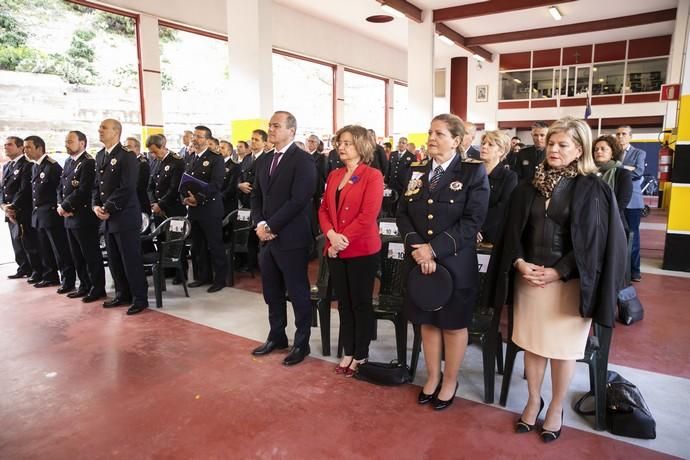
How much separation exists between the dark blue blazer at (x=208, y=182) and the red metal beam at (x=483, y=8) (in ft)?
26.8

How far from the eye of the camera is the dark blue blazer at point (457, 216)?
2383 millimetres

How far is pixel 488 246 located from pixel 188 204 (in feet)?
9.99

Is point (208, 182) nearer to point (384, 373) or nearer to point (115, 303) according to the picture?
point (115, 303)

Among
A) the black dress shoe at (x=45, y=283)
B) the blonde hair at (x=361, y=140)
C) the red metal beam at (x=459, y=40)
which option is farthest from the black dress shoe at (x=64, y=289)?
the red metal beam at (x=459, y=40)

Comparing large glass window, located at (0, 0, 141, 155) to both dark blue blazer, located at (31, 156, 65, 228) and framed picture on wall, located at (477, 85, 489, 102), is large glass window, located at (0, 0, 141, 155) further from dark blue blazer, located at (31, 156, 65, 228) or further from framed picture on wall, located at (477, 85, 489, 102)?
framed picture on wall, located at (477, 85, 489, 102)

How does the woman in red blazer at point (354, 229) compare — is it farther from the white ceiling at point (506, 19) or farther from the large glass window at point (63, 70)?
the white ceiling at point (506, 19)

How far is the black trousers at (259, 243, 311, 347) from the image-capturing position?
314 centimetres

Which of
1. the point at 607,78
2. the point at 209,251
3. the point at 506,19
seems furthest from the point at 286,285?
the point at 607,78

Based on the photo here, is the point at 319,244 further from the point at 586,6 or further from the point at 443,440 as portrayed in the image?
the point at 586,6

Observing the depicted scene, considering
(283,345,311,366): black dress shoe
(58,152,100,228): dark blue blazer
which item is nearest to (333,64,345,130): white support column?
(58,152,100,228): dark blue blazer

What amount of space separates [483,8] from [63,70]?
8.75 m

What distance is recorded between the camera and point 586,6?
11430mm

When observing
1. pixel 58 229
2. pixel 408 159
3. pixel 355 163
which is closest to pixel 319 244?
pixel 355 163

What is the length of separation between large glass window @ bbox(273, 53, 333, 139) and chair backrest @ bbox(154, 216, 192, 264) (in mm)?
8047
